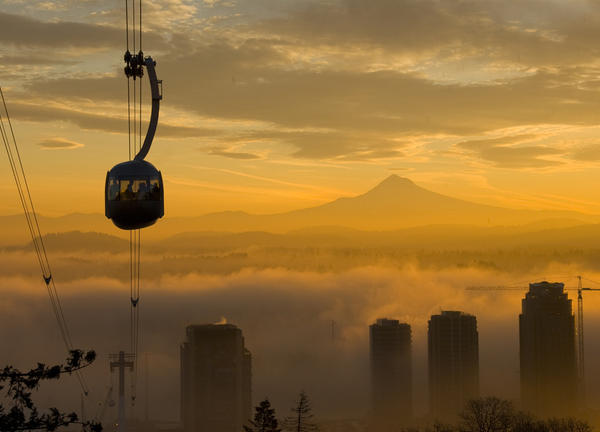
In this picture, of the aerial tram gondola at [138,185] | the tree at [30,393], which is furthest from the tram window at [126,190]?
the tree at [30,393]

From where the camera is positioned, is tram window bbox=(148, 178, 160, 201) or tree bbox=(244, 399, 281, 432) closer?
tram window bbox=(148, 178, 160, 201)

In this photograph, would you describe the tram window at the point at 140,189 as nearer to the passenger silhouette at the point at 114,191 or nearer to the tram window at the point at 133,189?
the tram window at the point at 133,189

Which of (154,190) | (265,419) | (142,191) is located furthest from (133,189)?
(265,419)

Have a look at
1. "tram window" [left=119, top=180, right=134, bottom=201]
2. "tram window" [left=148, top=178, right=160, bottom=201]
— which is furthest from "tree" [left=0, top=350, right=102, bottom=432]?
"tram window" [left=148, top=178, right=160, bottom=201]

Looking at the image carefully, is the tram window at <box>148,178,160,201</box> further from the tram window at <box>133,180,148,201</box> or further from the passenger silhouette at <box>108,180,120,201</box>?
the passenger silhouette at <box>108,180,120,201</box>

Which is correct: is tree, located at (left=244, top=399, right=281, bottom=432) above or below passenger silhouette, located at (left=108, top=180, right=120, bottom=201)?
below

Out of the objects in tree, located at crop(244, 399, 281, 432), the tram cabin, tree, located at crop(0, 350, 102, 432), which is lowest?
tree, located at crop(244, 399, 281, 432)

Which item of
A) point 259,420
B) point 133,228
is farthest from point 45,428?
point 259,420

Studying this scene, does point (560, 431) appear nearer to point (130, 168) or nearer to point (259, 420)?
point (259, 420)
